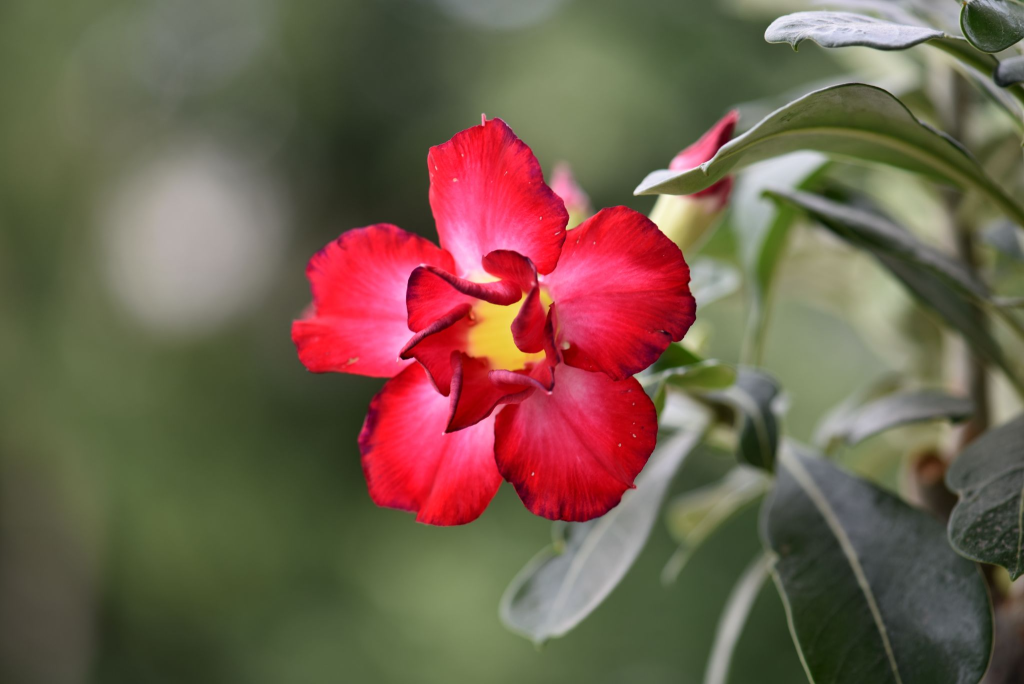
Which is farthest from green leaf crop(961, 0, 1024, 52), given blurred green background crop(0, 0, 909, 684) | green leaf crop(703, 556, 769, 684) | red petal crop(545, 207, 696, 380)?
blurred green background crop(0, 0, 909, 684)

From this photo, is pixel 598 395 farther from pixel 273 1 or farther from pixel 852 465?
pixel 273 1

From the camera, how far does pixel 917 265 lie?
17.3 inches

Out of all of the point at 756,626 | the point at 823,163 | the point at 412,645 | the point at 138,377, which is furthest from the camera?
the point at 138,377

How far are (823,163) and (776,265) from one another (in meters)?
0.09

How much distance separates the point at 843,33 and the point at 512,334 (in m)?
0.17

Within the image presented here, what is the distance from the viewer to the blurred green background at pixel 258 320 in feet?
6.98

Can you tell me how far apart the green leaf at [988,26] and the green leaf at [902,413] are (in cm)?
24

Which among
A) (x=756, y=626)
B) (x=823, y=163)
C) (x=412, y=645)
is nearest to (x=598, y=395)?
(x=823, y=163)

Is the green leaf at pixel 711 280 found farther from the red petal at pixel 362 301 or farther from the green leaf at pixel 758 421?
the red petal at pixel 362 301

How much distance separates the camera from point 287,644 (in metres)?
2.25

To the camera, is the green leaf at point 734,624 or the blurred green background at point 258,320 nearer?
the green leaf at point 734,624

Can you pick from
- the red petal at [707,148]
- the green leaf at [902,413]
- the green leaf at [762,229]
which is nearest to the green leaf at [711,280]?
the green leaf at [762,229]

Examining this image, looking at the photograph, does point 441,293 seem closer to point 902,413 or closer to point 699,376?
point 699,376

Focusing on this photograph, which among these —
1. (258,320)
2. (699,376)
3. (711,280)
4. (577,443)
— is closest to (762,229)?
(711,280)
